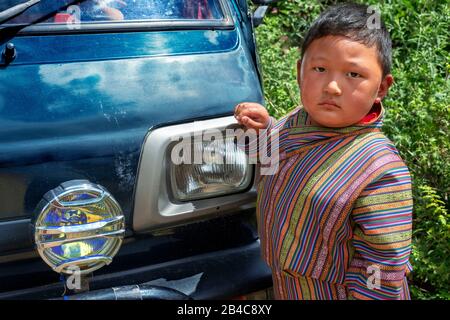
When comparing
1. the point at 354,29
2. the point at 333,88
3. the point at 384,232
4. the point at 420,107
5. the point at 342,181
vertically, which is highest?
the point at 354,29

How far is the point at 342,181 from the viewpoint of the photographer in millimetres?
1818

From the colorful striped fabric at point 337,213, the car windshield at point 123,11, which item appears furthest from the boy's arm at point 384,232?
the car windshield at point 123,11

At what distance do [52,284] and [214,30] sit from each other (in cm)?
107

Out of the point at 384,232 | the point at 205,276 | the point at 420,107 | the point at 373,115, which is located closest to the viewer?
the point at 384,232

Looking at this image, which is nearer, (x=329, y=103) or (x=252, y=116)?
(x=329, y=103)

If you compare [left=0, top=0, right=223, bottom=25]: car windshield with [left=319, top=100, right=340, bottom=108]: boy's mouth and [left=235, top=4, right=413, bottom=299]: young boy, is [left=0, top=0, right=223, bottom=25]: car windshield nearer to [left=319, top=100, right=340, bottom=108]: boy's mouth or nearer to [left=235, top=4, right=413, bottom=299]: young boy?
[left=235, top=4, right=413, bottom=299]: young boy

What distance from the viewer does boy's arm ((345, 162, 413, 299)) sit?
1.76 m

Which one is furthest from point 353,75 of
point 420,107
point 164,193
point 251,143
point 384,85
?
point 420,107

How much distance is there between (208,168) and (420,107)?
159 centimetres

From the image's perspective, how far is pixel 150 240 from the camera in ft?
6.88

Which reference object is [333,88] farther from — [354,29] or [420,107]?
[420,107]

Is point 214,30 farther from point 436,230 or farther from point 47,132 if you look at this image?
point 436,230

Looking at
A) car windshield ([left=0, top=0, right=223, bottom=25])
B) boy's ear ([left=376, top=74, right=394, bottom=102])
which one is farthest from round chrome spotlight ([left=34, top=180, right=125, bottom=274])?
boy's ear ([left=376, top=74, right=394, bottom=102])
